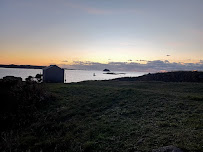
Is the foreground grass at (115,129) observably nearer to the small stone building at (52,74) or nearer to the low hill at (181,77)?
the low hill at (181,77)

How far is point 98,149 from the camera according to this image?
7230 mm

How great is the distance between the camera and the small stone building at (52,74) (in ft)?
126

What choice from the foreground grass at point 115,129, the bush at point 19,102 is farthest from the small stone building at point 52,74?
the foreground grass at point 115,129

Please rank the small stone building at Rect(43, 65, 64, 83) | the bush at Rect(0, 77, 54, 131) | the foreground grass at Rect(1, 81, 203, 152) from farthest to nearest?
the small stone building at Rect(43, 65, 64, 83) < the bush at Rect(0, 77, 54, 131) < the foreground grass at Rect(1, 81, 203, 152)

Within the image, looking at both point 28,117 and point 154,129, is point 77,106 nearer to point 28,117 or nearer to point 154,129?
point 28,117

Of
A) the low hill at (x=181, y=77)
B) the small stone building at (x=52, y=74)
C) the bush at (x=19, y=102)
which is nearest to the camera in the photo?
the bush at (x=19, y=102)

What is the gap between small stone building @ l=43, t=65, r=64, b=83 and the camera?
3847 cm

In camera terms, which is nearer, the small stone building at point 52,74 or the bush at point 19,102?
the bush at point 19,102

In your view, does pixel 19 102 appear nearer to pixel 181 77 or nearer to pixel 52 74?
pixel 52 74

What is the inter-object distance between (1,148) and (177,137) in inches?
330

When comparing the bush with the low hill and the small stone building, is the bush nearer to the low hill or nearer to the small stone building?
the small stone building

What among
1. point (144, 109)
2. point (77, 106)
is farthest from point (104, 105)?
point (144, 109)

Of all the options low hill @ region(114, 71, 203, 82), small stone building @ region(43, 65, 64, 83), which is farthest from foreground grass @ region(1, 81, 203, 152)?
small stone building @ region(43, 65, 64, 83)

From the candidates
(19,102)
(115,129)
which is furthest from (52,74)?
(115,129)
